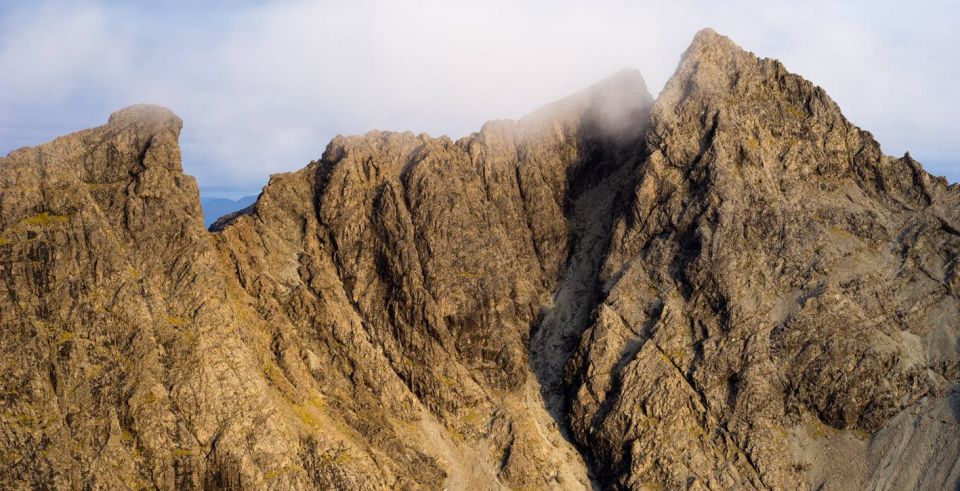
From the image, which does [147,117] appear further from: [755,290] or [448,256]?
[755,290]

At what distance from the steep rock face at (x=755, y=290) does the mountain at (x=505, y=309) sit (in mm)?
482

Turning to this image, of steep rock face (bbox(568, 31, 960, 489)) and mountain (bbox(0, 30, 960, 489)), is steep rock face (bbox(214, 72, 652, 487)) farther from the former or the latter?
steep rock face (bbox(568, 31, 960, 489))

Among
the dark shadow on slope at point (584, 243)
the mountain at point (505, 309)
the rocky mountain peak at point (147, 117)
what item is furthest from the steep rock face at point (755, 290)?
the rocky mountain peak at point (147, 117)

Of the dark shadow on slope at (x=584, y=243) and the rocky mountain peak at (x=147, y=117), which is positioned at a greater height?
the rocky mountain peak at (x=147, y=117)

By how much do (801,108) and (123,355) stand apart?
135 m

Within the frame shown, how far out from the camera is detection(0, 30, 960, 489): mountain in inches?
5017

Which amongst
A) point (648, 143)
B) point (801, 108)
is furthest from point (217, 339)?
point (801, 108)

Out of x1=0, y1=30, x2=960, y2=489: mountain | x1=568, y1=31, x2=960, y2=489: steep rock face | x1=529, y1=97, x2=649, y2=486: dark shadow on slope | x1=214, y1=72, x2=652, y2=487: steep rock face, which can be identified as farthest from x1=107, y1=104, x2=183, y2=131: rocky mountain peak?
x1=568, y1=31, x2=960, y2=489: steep rock face

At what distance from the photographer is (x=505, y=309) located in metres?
168

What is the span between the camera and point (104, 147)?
146 metres

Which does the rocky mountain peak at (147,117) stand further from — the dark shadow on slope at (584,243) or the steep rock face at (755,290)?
the steep rock face at (755,290)

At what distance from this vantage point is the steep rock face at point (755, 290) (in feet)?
469

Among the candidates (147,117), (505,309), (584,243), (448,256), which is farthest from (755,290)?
(147,117)

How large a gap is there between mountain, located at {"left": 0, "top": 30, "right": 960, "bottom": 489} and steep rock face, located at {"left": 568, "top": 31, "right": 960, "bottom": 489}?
0.48 m
